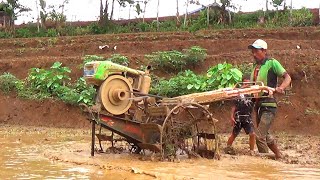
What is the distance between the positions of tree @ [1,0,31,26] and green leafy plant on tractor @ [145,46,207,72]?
20.0 m

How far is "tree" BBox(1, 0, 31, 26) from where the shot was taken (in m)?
34.8

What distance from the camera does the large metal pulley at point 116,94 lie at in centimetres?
867

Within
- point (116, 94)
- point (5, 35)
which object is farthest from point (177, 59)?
point (5, 35)

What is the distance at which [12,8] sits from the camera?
1382 inches

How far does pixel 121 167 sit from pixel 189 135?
5.60 feet

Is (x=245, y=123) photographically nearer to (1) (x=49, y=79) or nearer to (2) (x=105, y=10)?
(1) (x=49, y=79)

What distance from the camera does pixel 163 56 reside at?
17.7 meters

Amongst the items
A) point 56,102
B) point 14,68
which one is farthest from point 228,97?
point 14,68

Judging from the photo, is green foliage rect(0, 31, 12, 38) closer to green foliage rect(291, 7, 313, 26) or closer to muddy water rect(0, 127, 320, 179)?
green foliage rect(291, 7, 313, 26)

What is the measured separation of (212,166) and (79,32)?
82.0ft

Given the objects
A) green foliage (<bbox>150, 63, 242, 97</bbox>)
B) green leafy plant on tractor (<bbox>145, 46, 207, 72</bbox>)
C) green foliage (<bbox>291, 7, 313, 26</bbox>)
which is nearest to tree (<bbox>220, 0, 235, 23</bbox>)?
green foliage (<bbox>291, 7, 313, 26</bbox>)

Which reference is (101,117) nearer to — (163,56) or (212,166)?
(212,166)

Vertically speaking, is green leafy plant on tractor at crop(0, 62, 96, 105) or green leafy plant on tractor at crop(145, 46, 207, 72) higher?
green leafy plant on tractor at crop(145, 46, 207, 72)

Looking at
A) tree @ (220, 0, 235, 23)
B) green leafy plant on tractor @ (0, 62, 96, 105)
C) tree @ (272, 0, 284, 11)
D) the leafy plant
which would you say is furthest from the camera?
tree @ (272, 0, 284, 11)
